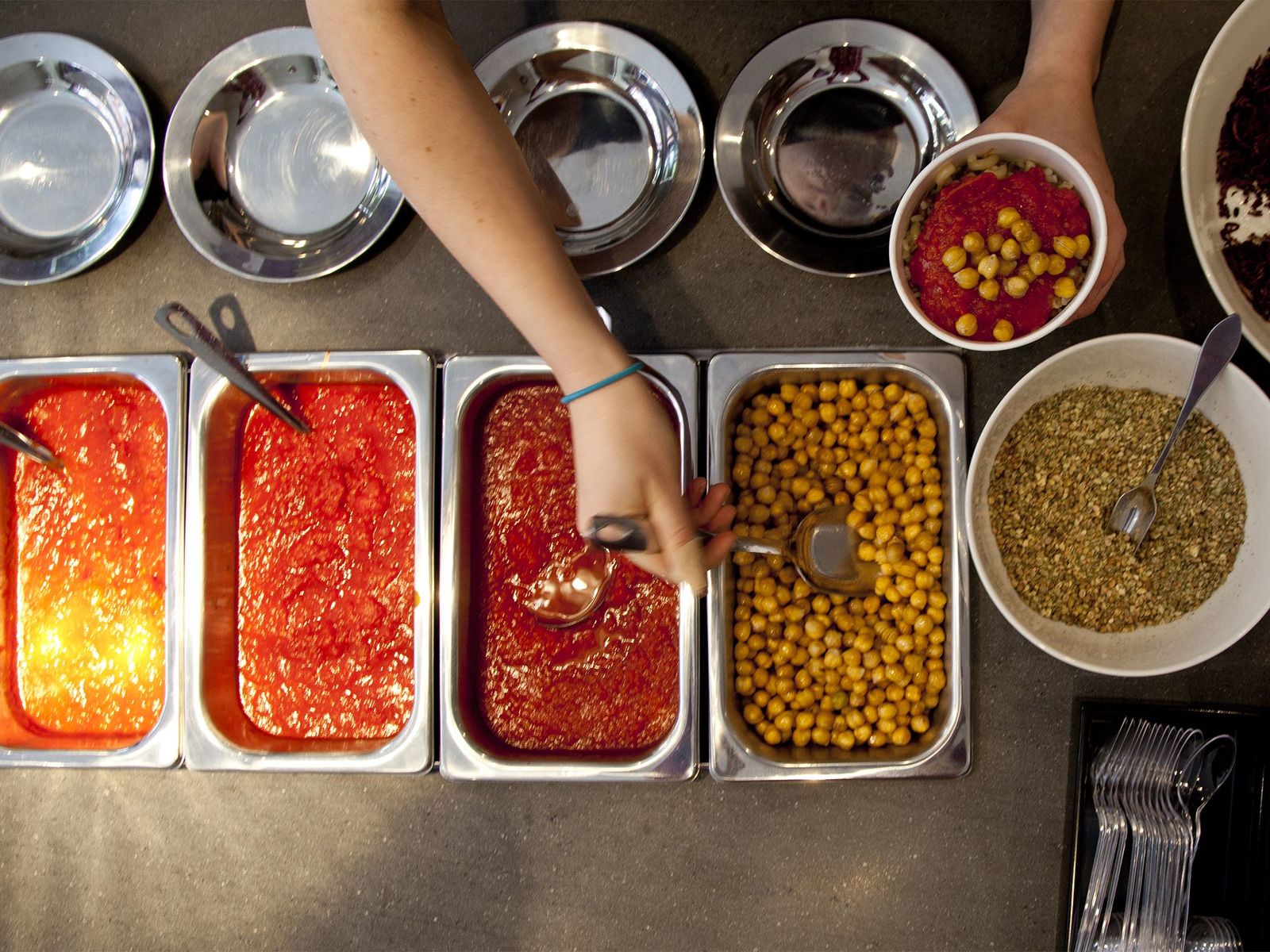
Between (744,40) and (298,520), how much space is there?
1609 millimetres

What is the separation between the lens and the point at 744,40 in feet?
6.41

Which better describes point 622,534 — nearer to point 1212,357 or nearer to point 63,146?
point 1212,357

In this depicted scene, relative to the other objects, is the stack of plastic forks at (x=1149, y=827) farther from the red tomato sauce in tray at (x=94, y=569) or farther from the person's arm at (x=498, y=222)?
the red tomato sauce in tray at (x=94, y=569)

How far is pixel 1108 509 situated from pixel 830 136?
1071 millimetres

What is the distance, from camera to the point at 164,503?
1944 millimetres

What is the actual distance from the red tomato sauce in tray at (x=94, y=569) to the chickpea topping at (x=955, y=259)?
184 centimetres

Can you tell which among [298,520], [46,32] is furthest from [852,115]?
[46,32]

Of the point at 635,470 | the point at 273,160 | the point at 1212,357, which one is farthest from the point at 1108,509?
the point at 273,160

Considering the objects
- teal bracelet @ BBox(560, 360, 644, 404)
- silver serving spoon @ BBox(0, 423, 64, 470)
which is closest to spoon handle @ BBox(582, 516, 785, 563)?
teal bracelet @ BBox(560, 360, 644, 404)

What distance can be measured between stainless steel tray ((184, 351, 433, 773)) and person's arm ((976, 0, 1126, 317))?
1393mm

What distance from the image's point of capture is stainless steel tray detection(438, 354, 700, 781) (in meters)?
1.78

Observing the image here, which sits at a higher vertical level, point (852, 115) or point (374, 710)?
point (852, 115)

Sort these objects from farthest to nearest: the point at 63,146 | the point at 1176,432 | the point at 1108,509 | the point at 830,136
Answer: the point at 63,146, the point at 830,136, the point at 1108,509, the point at 1176,432

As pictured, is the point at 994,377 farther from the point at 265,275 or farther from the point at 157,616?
the point at 157,616
